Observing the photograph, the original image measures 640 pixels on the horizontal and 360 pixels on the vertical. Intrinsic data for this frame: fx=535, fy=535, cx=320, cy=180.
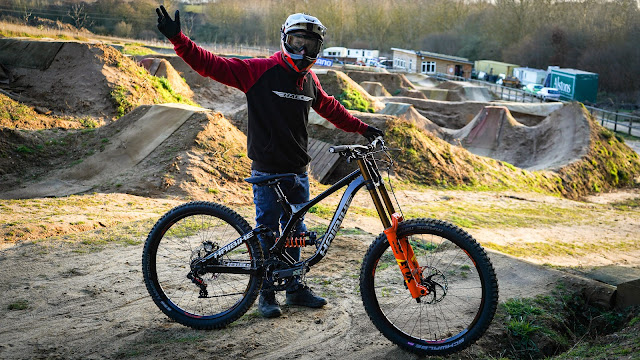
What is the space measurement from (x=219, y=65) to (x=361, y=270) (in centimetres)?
176

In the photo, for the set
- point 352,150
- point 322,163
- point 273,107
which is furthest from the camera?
point 322,163

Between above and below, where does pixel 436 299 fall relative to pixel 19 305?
above

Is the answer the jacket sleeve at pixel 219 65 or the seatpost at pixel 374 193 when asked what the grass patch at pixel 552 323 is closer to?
the seatpost at pixel 374 193

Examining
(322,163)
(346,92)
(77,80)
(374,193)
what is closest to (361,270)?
(374,193)

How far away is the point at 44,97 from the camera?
51.6ft

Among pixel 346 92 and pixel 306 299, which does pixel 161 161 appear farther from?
pixel 346 92

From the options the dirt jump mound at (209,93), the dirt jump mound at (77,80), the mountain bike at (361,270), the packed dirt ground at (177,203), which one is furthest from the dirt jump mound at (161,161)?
the dirt jump mound at (209,93)

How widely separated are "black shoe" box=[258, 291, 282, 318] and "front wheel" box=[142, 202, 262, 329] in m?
0.18

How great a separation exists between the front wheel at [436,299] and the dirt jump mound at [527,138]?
15.5 metres

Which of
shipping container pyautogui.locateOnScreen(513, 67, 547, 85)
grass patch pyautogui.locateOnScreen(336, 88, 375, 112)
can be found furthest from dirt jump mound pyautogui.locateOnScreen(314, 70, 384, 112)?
shipping container pyautogui.locateOnScreen(513, 67, 547, 85)

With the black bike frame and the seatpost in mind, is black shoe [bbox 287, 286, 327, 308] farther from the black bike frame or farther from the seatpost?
the seatpost

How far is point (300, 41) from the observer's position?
3.98m

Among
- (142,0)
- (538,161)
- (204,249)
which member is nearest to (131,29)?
(142,0)

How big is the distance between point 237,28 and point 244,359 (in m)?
67.0
